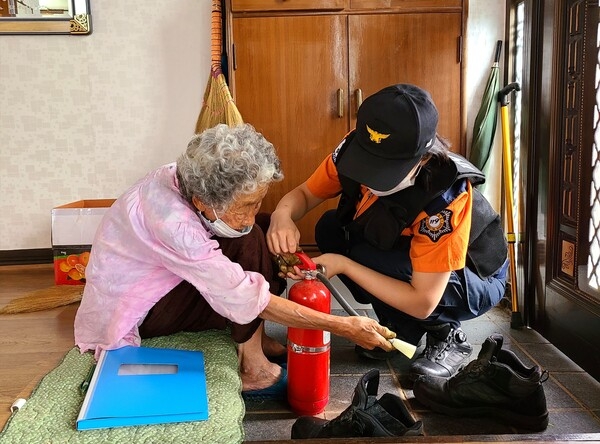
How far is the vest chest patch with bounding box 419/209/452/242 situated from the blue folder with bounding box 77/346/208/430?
68 cm

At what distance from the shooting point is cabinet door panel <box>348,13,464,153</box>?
247cm

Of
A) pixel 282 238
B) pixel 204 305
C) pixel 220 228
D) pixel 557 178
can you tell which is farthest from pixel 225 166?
pixel 557 178

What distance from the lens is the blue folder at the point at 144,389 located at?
1177 mm

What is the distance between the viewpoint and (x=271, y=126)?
2.54 m

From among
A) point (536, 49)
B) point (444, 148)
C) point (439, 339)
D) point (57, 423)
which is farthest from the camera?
point (536, 49)

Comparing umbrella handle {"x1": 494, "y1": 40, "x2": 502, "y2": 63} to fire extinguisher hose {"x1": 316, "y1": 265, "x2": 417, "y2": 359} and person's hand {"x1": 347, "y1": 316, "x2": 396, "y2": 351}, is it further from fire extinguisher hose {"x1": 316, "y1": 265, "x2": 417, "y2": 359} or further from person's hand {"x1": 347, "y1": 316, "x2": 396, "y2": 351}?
person's hand {"x1": 347, "y1": 316, "x2": 396, "y2": 351}

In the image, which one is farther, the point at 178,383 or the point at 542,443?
the point at 178,383

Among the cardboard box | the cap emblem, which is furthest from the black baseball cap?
the cardboard box

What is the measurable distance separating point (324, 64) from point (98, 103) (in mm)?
1170

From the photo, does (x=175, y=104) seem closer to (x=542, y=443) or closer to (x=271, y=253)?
(x=271, y=253)

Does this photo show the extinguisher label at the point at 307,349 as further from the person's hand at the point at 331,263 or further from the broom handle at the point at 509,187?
the broom handle at the point at 509,187

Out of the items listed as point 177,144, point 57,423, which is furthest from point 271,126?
point 57,423

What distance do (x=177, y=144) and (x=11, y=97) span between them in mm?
838

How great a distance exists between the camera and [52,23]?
274cm
